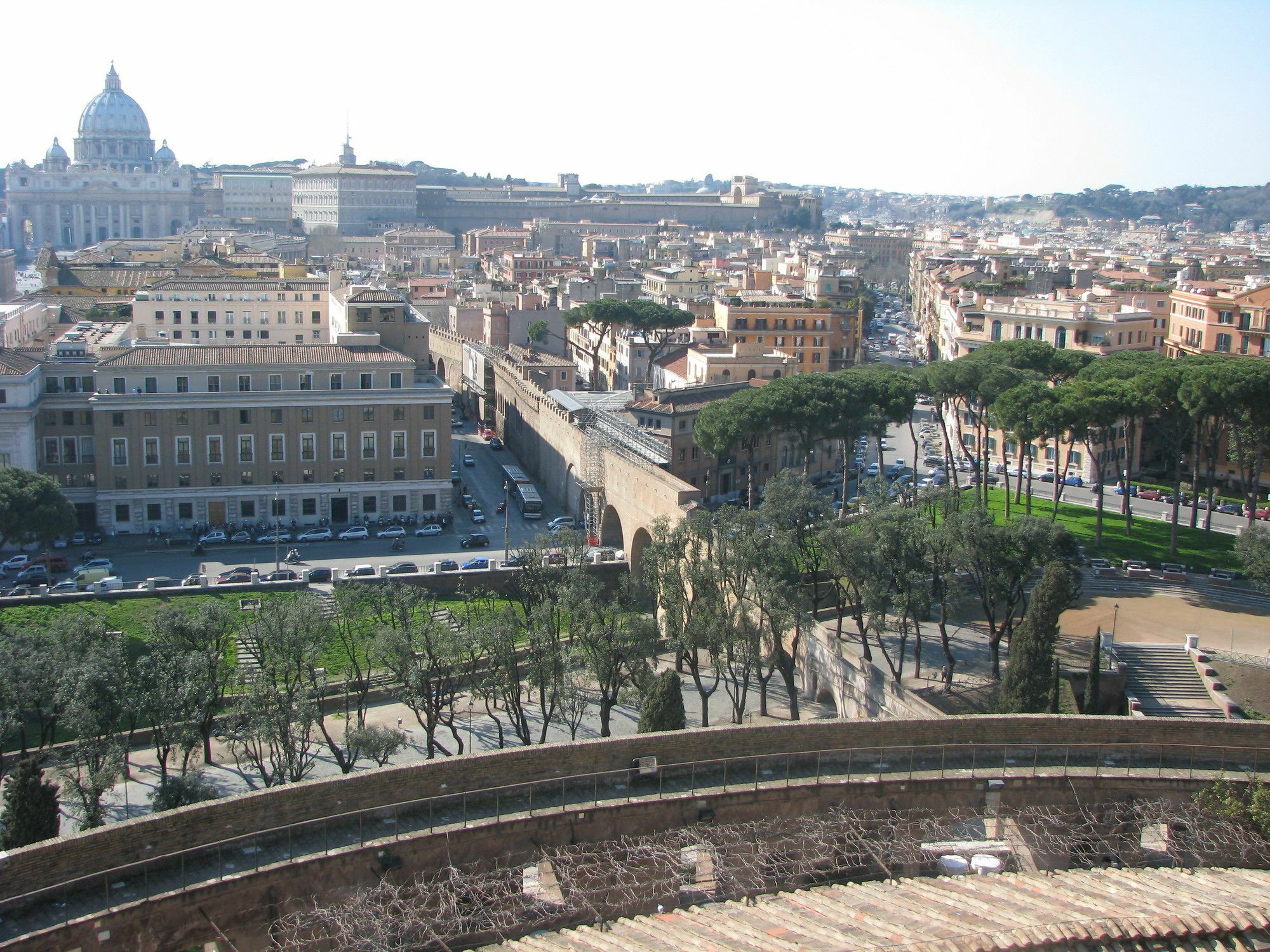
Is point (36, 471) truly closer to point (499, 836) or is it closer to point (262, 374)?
point (262, 374)

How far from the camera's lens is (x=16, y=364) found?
3478 centimetres

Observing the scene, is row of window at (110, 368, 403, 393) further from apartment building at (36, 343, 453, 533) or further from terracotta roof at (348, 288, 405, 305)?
terracotta roof at (348, 288, 405, 305)

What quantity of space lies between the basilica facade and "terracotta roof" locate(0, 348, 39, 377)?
375 ft

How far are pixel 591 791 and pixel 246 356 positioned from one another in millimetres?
25485

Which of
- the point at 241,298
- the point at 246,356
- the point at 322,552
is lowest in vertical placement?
the point at 322,552

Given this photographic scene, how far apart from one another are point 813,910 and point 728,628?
931 cm

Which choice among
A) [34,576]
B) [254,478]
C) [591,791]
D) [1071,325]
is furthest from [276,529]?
[1071,325]

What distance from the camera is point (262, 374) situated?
119ft

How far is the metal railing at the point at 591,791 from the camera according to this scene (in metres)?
12.1

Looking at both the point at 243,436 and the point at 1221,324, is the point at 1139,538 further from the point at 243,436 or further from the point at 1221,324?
the point at 243,436

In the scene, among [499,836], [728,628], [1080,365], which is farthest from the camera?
Answer: [1080,365]


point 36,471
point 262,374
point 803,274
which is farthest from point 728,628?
point 803,274

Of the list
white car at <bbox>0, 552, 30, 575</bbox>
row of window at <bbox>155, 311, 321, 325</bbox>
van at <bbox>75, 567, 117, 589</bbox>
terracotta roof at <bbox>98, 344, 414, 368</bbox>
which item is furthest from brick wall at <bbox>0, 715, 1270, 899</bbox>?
row of window at <bbox>155, 311, 321, 325</bbox>

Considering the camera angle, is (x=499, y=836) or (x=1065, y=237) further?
(x=1065, y=237)
